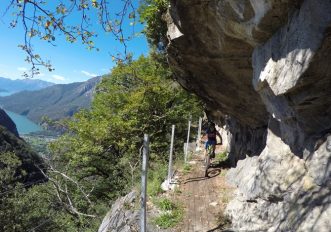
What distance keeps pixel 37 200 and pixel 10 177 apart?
2755 millimetres

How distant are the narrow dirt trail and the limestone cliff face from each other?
2.47 feet

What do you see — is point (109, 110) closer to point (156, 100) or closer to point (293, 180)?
point (156, 100)

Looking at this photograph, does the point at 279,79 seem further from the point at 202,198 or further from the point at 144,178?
the point at 202,198

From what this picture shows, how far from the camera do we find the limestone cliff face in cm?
579

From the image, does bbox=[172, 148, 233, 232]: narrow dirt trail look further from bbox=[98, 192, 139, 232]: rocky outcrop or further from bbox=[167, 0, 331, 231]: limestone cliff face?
bbox=[98, 192, 139, 232]: rocky outcrop

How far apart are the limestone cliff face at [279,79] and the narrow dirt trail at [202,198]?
754mm

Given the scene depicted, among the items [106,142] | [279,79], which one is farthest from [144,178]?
[106,142]

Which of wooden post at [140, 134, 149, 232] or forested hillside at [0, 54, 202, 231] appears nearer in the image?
wooden post at [140, 134, 149, 232]

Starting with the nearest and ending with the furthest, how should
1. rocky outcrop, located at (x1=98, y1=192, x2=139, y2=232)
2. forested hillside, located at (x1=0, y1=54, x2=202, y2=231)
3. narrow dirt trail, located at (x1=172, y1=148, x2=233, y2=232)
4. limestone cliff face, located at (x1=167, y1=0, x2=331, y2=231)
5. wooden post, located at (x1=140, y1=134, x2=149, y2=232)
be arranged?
limestone cliff face, located at (x1=167, y1=0, x2=331, y2=231)
wooden post, located at (x1=140, y1=134, x2=149, y2=232)
narrow dirt trail, located at (x1=172, y1=148, x2=233, y2=232)
rocky outcrop, located at (x1=98, y1=192, x2=139, y2=232)
forested hillside, located at (x1=0, y1=54, x2=202, y2=231)

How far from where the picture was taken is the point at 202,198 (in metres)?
11.3

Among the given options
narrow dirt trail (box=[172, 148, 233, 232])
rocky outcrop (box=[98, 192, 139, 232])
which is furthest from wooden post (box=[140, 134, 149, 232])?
narrow dirt trail (box=[172, 148, 233, 232])

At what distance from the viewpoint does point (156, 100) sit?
27.7 m

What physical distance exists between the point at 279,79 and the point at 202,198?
573cm

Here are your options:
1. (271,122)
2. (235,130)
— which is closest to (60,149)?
(235,130)
